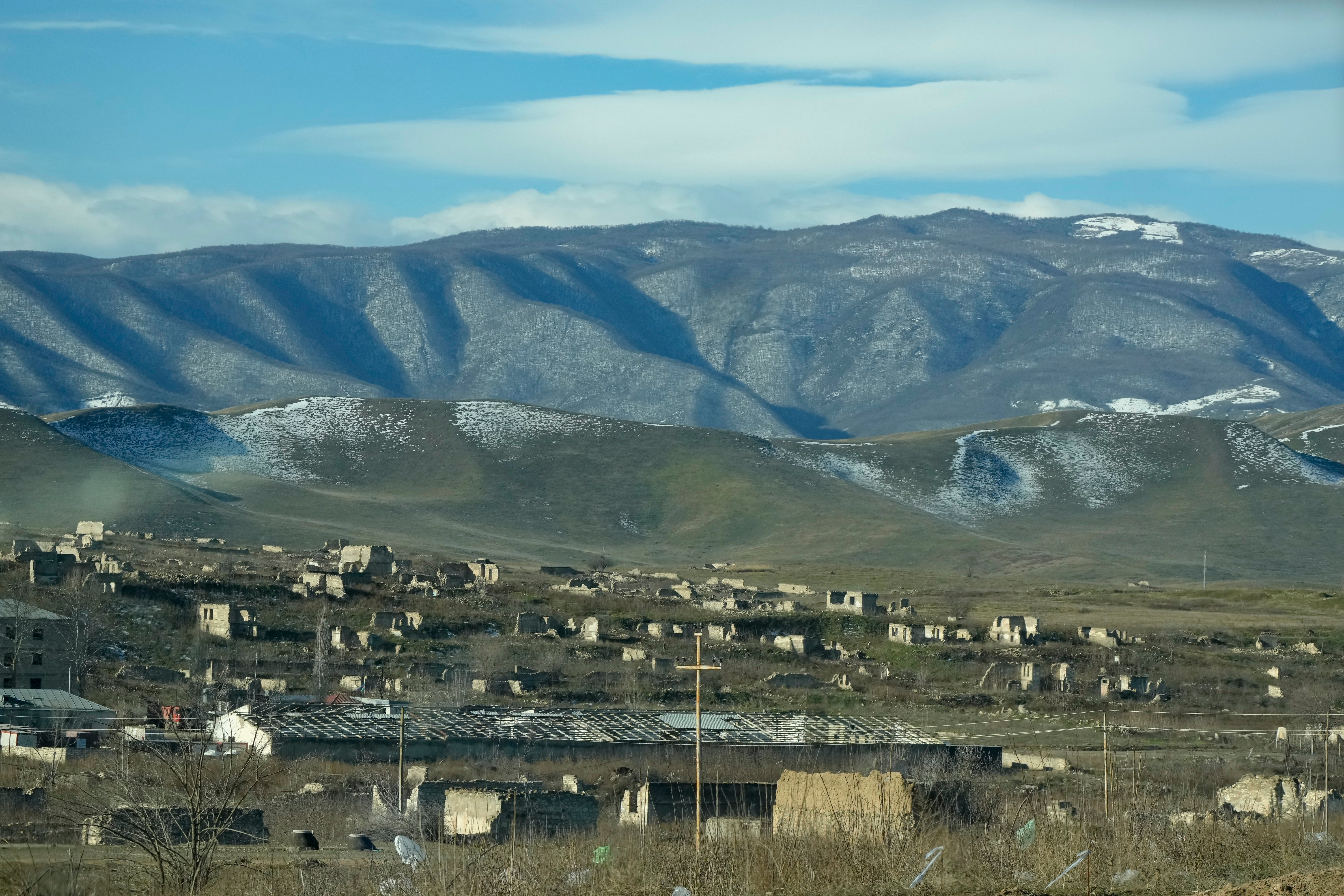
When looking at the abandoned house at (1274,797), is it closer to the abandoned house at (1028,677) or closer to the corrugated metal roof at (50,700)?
the abandoned house at (1028,677)

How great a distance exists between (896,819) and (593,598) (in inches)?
1967

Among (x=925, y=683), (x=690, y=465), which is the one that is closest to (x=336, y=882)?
(x=925, y=683)

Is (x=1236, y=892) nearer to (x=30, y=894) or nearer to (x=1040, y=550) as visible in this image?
(x=30, y=894)

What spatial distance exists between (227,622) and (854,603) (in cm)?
2946

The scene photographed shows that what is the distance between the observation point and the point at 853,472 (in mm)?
170625

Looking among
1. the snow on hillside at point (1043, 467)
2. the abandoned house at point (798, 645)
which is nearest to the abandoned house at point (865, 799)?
the abandoned house at point (798, 645)

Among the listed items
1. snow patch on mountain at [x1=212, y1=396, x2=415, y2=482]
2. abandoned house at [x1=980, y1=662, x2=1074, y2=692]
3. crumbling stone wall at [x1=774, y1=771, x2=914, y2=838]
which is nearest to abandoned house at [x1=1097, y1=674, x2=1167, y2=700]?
abandoned house at [x1=980, y1=662, x2=1074, y2=692]

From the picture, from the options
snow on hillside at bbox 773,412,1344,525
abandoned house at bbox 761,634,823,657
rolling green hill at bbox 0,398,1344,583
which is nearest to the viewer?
abandoned house at bbox 761,634,823,657

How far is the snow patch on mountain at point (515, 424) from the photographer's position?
6683 inches

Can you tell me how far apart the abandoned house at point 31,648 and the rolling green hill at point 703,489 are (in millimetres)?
53337

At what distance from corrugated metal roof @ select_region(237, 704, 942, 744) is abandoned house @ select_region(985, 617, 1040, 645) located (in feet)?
66.3

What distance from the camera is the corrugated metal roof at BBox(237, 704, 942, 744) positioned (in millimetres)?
42312

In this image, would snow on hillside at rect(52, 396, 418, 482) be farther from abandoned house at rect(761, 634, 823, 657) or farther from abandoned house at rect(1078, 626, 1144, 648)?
abandoned house at rect(1078, 626, 1144, 648)

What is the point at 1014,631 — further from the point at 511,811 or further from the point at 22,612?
the point at 511,811
